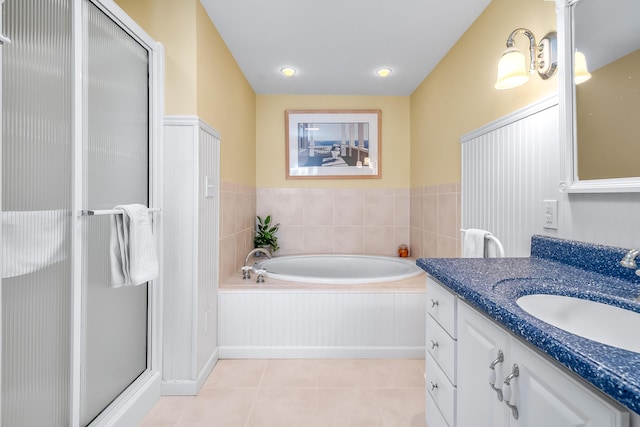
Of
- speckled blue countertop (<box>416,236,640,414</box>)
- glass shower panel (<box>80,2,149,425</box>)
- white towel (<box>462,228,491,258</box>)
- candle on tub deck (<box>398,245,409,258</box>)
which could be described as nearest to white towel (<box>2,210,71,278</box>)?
glass shower panel (<box>80,2,149,425</box>)

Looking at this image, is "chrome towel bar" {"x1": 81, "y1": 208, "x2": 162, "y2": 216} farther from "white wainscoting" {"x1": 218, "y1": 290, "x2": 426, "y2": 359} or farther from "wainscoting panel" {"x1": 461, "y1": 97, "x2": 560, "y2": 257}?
"wainscoting panel" {"x1": 461, "y1": 97, "x2": 560, "y2": 257}

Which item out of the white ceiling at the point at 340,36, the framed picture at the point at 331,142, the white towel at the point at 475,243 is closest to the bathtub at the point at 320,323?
the white towel at the point at 475,243

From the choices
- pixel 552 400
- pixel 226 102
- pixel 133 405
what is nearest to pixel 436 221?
pixel 226 102

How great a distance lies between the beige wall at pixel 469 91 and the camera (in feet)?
5.04

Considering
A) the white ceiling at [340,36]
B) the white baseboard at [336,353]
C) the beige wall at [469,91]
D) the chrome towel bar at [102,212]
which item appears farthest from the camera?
the white baseboard at [336,353]

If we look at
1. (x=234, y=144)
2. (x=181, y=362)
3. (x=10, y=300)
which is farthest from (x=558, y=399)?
(x=234, y=144)

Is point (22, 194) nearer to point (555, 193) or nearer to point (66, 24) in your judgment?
point (66, 24)

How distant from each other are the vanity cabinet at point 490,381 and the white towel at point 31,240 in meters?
1.43

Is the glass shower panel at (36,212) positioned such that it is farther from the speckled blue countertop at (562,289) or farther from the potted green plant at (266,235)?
the potted green plant at (266,235)

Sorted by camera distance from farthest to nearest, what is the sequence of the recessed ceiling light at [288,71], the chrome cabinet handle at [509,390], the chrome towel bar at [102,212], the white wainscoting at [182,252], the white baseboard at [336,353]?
the recessed ceiling light at [288,71], the white baseboard at [336,353], the white wainscoting at [182,252], the chrome towel bar at [102,212], the chrome cabinet handle at [509,390]

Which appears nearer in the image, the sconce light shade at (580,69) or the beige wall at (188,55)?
the sconce light shade at (580,69)

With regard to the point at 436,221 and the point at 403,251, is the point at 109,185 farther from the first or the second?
the point at 403,251

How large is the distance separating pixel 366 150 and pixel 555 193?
225 centimetres

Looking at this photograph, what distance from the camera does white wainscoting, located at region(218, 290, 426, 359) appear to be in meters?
2.23
